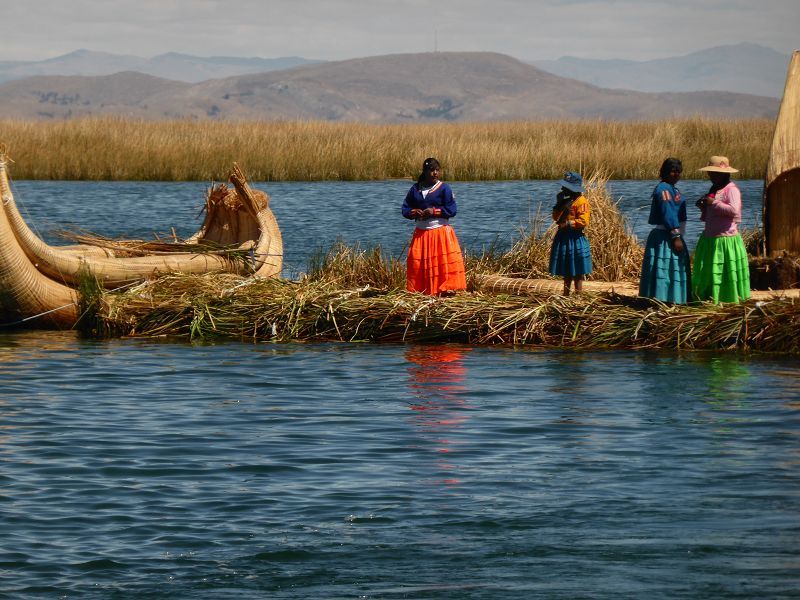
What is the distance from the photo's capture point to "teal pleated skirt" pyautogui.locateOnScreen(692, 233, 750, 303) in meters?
10.7

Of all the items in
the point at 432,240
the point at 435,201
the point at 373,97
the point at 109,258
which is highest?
the point at 373,97

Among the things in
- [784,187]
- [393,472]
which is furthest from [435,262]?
[393,472]

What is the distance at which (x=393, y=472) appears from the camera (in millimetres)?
7262

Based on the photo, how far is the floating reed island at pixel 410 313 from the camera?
10.7m

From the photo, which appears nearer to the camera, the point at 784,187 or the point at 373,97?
the point at 784,187

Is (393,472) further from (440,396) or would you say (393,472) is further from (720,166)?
(720,166)

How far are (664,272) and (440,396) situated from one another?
8.26ft

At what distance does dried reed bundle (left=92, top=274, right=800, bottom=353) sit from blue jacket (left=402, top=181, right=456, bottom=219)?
2.35 feet

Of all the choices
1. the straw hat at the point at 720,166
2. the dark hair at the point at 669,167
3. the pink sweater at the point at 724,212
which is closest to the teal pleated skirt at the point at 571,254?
the pink sweater at the point at 724,212

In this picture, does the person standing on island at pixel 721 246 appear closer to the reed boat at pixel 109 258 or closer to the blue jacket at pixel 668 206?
the blue jacket at pixel 668 206

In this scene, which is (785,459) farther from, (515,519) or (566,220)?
(566,220)

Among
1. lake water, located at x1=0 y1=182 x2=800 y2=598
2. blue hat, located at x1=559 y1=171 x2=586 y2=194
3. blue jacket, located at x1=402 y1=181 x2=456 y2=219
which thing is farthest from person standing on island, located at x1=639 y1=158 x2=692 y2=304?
blue jacket, located at x1=402 y1=181 x2=456 y2=219

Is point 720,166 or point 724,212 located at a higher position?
point 720,166

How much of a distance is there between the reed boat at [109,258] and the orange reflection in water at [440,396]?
2.97 m
